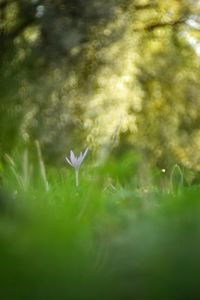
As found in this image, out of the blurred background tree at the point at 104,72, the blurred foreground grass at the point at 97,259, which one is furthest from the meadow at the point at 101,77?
the blurred foreground grass at the point at 97,259

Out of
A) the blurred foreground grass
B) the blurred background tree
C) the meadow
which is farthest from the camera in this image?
the blurred background tree

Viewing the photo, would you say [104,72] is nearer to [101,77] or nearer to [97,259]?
[101,77]

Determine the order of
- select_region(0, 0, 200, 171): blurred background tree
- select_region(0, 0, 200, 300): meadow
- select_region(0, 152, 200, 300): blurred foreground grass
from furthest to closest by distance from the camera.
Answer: select_region(0, 0, 200, 171): blurred background tree, select_region(0, 0, 200, 300): meadow, select_region(0, 152, 200, 300): blurred foreground grass

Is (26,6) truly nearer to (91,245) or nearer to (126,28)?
(126,28)

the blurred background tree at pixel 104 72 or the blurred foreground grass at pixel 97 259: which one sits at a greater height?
the blurred foreground grass at pixel 97 259

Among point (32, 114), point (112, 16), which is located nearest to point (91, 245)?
point (32, 114)

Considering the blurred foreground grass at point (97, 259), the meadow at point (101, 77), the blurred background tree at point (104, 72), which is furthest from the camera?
the blurred background tree at point (104, 72)

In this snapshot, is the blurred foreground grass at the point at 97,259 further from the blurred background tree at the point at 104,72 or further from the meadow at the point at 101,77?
the blurred background tree at the point at 104,72

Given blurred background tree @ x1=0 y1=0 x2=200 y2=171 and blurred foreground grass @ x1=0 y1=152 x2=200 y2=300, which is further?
blurred background tree @ x1=0 y1=0 x2=200 y2=171

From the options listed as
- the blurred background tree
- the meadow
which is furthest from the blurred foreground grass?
the blurred background tree

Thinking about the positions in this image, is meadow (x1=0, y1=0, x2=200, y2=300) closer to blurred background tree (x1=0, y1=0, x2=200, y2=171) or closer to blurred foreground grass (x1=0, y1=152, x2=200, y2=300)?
blurred background tree (x1=0, y1=0, x2=200, y2=171)
